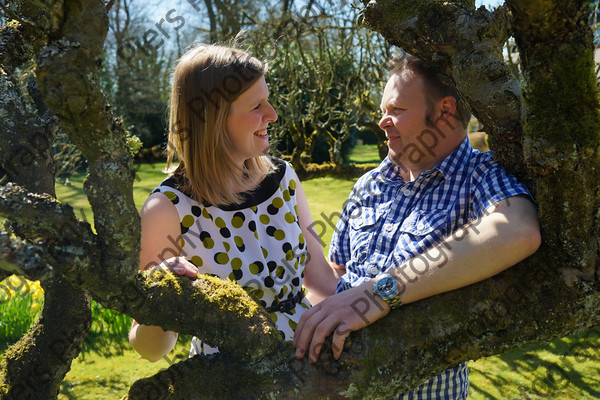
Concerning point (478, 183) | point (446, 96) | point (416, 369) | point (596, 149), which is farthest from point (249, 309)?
point (446, 96)

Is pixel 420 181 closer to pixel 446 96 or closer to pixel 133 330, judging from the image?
pixel 446 96

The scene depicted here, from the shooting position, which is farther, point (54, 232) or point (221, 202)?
point (221, 202)

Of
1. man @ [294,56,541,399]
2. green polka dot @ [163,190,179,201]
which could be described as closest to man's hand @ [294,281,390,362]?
man @ [294,56,541,399]

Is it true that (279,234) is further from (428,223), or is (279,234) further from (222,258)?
(428,223)

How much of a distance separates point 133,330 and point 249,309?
651 millimetres

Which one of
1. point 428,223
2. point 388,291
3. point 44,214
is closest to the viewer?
point 44,214

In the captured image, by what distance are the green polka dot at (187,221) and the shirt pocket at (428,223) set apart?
2.60 feet

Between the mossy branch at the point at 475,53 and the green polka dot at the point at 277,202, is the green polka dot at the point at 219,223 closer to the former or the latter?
the green polka dot at the point at 277,202

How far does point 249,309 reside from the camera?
1.48m

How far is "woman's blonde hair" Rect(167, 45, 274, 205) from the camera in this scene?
6.77 feet

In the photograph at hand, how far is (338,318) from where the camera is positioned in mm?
1499

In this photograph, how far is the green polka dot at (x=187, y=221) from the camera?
1972 mm

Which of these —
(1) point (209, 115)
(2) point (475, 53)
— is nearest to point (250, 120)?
(1) point (209, 115)

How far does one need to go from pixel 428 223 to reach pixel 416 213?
9cm
